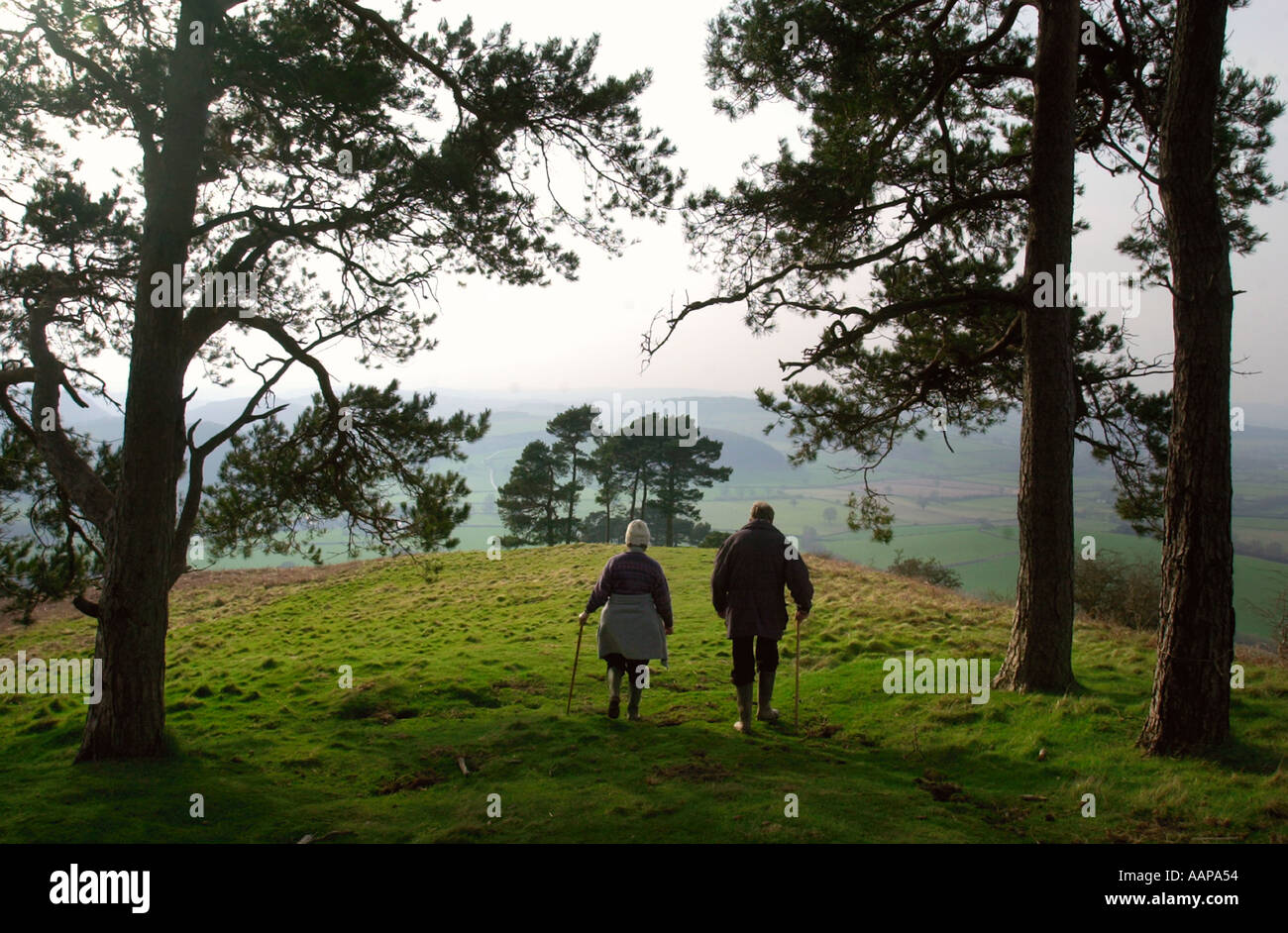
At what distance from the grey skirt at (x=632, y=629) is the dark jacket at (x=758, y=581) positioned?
72 cm

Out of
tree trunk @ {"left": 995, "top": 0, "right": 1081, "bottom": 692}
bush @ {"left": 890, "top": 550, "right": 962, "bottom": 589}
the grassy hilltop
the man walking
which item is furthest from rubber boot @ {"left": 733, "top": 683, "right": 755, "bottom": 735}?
bush @ {"left": 890, "top": 550, "right": 962, "bottom": 589}

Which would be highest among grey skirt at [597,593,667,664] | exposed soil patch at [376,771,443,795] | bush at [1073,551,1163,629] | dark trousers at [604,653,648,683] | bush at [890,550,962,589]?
grey skirt at [597,593,667,664]

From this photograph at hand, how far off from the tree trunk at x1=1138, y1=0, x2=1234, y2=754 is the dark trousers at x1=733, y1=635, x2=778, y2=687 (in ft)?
10.7

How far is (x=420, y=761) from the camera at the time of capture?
7.01 meters

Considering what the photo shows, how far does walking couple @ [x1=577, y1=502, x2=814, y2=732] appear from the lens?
24.7 feet

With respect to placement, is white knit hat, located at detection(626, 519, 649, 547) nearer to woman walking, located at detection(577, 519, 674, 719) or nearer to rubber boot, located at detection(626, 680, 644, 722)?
woman walking, located at detection(577, 519, 674, 719)

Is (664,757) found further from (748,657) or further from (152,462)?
(152,462)

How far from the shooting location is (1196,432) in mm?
6203

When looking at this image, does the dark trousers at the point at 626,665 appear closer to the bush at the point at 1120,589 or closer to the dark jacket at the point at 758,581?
the dark jacket at the point at 758,581

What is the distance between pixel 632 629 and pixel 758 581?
143 cm

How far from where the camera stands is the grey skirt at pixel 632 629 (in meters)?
7.69

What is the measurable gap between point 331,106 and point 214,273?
2.34m
